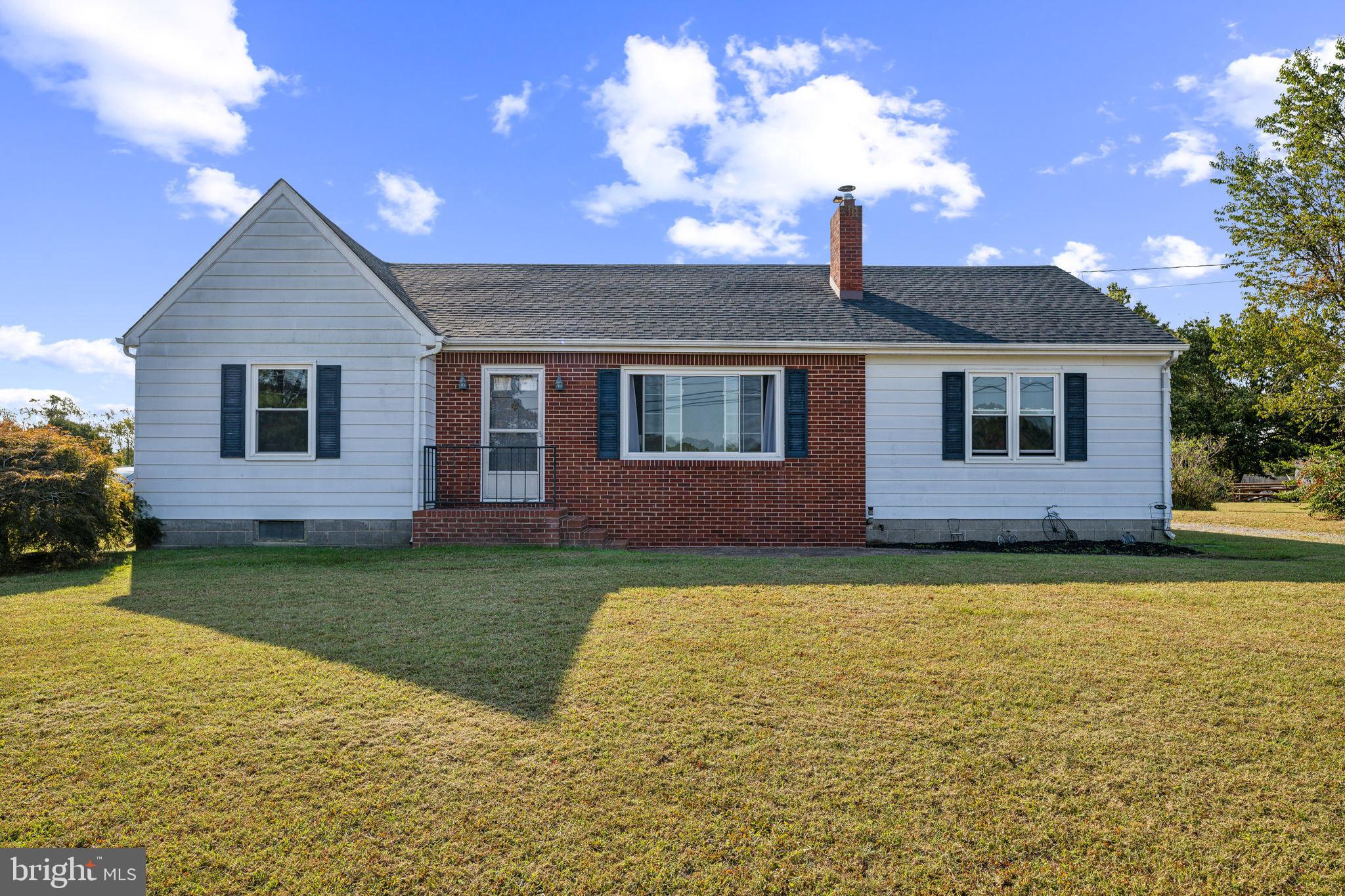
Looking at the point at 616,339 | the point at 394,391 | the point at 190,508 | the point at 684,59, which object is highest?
the point at 684,59

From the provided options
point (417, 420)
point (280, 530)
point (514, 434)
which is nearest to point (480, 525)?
point (514, 434)

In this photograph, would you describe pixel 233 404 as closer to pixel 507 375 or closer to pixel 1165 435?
pixel 507 375

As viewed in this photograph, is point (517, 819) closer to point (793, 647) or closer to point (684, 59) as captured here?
point (793, 647)

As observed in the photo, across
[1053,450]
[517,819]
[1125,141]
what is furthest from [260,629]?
[1125,141]

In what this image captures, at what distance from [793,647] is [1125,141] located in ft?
50.8

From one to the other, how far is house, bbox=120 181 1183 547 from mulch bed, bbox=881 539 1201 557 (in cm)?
25

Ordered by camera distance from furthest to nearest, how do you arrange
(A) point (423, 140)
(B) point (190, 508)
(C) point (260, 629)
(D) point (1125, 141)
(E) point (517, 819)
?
(D) point (1125, 141) < (A) point (423, 140) < (B) point (190, 508) < (C) point (260, 629) < (E) point (517, 819)

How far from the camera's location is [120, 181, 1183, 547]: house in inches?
419

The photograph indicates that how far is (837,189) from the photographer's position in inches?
514

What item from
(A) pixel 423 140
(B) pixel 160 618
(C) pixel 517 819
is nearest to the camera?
(C) pixel 517 819

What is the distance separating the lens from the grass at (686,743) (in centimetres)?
269

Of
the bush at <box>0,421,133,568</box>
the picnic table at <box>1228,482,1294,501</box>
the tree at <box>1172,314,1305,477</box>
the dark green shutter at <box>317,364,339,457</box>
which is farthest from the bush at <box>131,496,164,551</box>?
the tree at <box>1172,314,1305,477</box>

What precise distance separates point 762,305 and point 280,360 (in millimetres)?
7663

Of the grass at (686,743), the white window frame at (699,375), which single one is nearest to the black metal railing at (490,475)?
the white window frame at (699,375)
